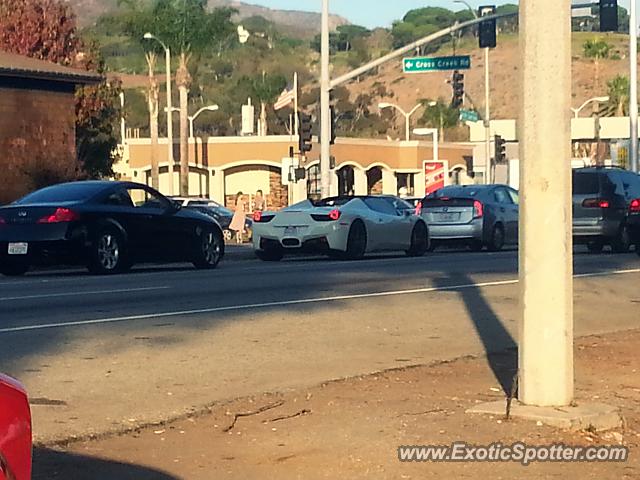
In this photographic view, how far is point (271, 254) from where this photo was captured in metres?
26.7

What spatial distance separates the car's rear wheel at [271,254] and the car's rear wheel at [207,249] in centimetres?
299

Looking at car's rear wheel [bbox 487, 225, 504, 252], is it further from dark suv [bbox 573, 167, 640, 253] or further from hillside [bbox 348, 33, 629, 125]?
hillside [bbox 348, 33, 629, 125]

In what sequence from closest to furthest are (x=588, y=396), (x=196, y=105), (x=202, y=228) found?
(x=588, y=396), (x=202, y=228), (x=196, y=105)

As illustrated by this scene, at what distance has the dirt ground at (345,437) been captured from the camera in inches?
289

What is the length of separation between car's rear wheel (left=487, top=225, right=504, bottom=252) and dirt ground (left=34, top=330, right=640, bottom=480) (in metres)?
20.2

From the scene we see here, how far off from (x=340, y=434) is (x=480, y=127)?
221 ft

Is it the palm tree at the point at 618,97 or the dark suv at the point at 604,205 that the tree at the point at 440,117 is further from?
the dark suv at the point at 604,205

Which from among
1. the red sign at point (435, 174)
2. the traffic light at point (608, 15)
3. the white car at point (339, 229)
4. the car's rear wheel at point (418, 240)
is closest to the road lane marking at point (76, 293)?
the white car at point (339, 229)

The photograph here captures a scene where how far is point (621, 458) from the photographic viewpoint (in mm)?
7652

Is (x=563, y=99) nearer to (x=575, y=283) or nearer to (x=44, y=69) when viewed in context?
(x=575, y=283)

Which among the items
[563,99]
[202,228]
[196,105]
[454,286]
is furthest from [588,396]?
[196,105]

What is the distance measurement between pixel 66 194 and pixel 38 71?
47.2ft

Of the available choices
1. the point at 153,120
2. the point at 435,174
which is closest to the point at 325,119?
the point at 435,174

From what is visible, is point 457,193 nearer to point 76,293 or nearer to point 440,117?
point 76,293
